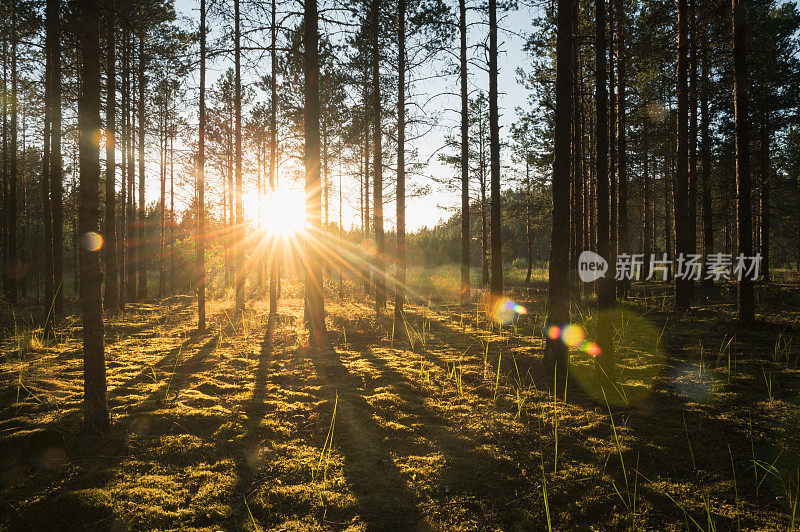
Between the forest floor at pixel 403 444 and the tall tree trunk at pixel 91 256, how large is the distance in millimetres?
328

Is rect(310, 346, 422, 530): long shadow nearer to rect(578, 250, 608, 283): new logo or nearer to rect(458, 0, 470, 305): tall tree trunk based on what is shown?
rect(458, 0, 470, 305): tall tree trunk

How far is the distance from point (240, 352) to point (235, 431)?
3.74m

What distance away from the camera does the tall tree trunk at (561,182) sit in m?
5.23

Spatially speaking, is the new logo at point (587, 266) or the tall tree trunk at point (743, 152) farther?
the new logo at point (587, 266)

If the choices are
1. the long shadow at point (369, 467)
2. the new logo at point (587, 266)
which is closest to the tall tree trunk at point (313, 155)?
the long shadow at point (369, 467)

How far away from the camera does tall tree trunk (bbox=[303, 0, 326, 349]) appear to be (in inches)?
310

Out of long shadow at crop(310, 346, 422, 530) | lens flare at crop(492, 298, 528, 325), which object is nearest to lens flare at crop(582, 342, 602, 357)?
lens flare at crop(492, 298, 528, 325)

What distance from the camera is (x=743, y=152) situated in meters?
8.03

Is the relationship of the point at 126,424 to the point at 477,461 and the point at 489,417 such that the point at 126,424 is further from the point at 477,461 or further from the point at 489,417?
the point at 489,417

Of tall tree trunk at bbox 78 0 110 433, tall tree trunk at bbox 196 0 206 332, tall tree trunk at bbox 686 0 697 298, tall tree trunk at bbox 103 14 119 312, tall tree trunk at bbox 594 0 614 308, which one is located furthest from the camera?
tall tree trunk at bbox 686 0 697 298

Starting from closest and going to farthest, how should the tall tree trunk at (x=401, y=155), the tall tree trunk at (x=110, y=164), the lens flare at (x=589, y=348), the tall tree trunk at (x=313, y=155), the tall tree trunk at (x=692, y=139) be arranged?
the lens flare at (x=589, y=348), the tall tree trunk at (x=110, y=164), the tall tree trunk at (x=313, y=155), the tall tree trunk at (x=401, y=155), the tall tree trunk at (x=692, y=139)

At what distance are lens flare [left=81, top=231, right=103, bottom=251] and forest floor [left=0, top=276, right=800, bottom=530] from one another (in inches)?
71.0

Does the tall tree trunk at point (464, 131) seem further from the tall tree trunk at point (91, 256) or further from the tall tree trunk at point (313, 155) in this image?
the tall tree trunk at point (91, 256)

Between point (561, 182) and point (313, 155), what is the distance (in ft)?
17.4
